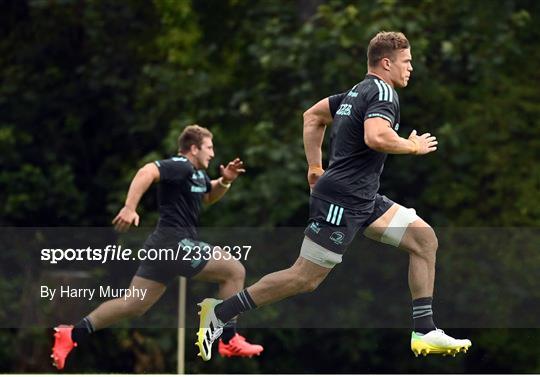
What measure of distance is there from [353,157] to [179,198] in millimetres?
2015

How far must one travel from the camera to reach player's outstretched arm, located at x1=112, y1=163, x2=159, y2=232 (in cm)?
946

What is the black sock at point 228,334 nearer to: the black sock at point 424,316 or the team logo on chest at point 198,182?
the team logo on chest at point 198,182

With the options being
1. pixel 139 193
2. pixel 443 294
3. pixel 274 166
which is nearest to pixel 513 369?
pixel 443 294

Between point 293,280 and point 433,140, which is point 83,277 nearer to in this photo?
point 293,280

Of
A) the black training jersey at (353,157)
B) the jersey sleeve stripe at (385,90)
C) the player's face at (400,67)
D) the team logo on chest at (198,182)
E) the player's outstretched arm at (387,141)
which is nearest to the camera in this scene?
the player's outstretched arm at (387,141)

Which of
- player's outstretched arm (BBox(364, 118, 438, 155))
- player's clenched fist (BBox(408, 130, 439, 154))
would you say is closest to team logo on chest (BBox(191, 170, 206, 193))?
player's outstretched arm (BBox(364, 118, 438, 155))

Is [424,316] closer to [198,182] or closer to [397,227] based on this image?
[397,227]

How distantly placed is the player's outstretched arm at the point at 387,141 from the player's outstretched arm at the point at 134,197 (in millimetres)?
1764

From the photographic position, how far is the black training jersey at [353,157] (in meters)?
8.71

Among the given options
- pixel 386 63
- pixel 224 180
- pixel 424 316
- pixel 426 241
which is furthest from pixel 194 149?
pixel 424 316

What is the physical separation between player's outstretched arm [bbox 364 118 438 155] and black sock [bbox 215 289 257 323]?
1.33 m

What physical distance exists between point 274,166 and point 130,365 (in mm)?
2957

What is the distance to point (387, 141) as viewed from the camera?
8.39 metres

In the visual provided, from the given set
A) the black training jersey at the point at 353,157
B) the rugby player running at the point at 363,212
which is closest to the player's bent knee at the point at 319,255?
the rugby player running at the point at 363,212
